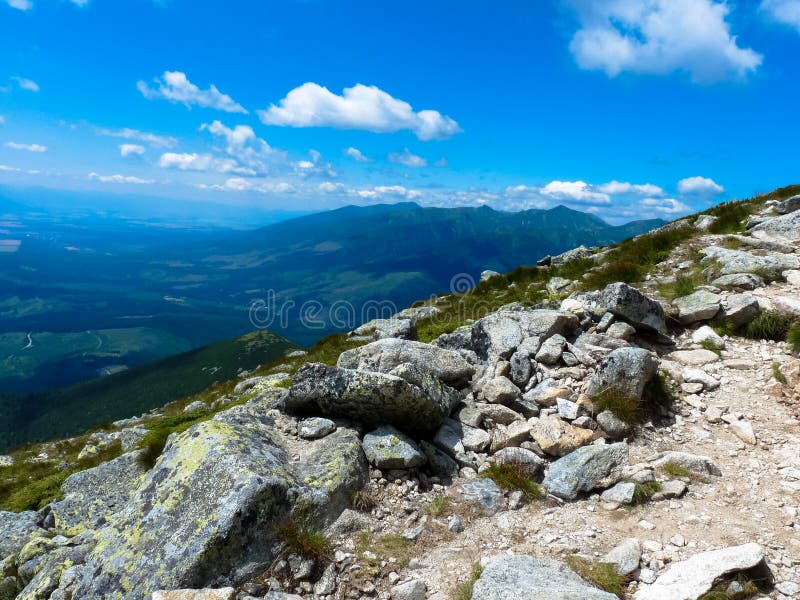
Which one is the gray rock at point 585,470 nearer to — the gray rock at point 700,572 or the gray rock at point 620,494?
the gray rock at point 620,494

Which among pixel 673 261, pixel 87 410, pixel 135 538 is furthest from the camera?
pixel 87 410

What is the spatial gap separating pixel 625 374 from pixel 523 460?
3.03m

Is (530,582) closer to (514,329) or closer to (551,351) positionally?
(551,351)

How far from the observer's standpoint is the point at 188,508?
5.93 metres

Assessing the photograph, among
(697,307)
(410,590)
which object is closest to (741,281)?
(697,307)

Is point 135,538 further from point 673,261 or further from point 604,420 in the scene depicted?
point 673,261

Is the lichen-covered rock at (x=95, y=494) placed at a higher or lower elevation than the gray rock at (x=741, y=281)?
lower

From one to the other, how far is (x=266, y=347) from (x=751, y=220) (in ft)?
576

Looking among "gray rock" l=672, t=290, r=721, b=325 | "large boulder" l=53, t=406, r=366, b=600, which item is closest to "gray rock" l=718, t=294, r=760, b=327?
"gray rock" l=672, t=290, r=721, b=325

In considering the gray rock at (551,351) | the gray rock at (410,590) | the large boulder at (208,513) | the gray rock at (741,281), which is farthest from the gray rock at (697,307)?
the gray rock at (410,590)

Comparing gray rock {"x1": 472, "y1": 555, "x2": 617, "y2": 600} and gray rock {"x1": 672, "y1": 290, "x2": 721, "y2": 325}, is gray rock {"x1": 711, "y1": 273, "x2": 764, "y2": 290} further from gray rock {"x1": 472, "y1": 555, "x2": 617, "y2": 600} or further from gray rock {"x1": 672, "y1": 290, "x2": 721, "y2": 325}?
gray rock {"x1": 472, "y1": 555, "x2": 617, "y2": 600}

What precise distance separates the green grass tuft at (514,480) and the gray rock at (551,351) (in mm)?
3521

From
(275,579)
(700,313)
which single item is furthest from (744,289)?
(275,579)

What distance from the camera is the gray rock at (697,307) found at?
11.7 meters
